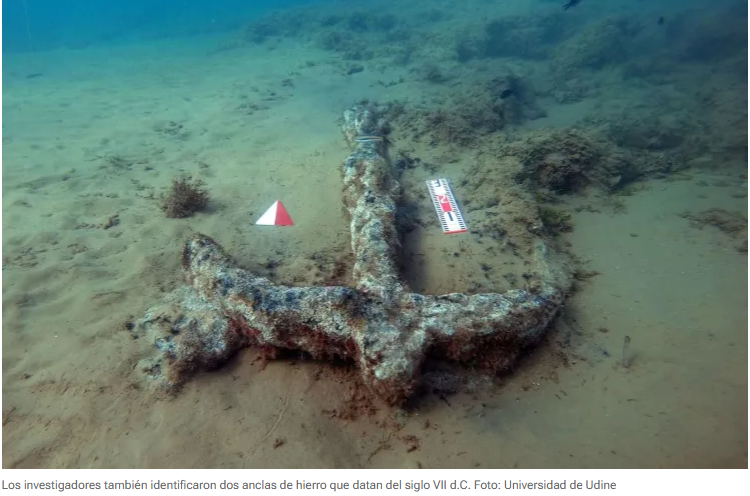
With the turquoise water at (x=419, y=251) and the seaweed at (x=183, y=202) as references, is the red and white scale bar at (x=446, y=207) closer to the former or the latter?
the turquoise water at (x=419, y=251)

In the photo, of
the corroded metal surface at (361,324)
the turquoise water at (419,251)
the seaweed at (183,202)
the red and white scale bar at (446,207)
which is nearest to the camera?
the turquoise water at (419,251)

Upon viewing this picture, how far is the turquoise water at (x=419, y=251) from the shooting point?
2.98 metres

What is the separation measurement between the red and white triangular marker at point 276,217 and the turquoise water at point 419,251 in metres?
0.14

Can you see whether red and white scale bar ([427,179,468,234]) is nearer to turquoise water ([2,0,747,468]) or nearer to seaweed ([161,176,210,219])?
turquoise water ([2,0,747,468])

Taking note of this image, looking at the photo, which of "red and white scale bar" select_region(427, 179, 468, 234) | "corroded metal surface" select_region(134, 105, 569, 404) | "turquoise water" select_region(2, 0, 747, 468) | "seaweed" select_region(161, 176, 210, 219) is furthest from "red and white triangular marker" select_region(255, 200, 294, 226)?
"red and white scale bar" select_region(427, 179, 468, 234)

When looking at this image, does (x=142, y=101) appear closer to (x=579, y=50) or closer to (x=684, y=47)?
(x=579, y=50)

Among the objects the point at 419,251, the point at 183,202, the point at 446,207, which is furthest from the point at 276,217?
the point at 446,207

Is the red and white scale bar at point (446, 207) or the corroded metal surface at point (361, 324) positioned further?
the red and white scale bar at point (446, 207)

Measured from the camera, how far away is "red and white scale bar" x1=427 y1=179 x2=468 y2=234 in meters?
5.12

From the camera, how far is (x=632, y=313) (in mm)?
3812

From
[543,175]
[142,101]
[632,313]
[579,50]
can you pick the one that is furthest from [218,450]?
[579,50]

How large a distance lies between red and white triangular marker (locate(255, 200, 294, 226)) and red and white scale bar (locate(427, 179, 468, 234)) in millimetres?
2035

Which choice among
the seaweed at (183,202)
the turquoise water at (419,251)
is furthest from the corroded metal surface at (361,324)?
the seaweed at (183,202)

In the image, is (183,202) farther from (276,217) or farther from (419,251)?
(419,251)
